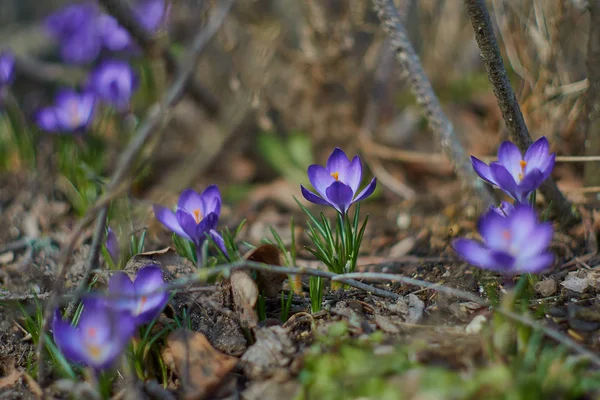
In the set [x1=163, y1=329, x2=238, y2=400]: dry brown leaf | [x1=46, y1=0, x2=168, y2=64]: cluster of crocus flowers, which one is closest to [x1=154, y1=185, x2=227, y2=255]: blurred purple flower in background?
[x1=163, y1=329, x2=238, y2=400]: dry brown leaf

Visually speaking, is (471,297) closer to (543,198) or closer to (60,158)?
(543,198)

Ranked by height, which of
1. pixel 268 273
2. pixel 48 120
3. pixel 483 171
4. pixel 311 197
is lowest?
pixel 48 120

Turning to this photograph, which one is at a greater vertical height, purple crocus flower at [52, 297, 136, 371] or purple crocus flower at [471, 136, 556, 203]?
purple crocus flower at [471, 136, 556, 203]

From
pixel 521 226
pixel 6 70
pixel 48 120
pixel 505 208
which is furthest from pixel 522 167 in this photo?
pixel 6 70

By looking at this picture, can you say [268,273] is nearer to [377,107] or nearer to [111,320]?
[111,320]

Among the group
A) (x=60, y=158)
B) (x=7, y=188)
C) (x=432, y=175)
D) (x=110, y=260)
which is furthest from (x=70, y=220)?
(x=432, y=175)

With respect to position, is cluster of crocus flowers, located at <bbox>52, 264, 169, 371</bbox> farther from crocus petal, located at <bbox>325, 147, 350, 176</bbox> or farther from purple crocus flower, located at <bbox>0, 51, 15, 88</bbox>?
purple crocus flower, located at <bbox>0, 51, 15, 88</bbox>
